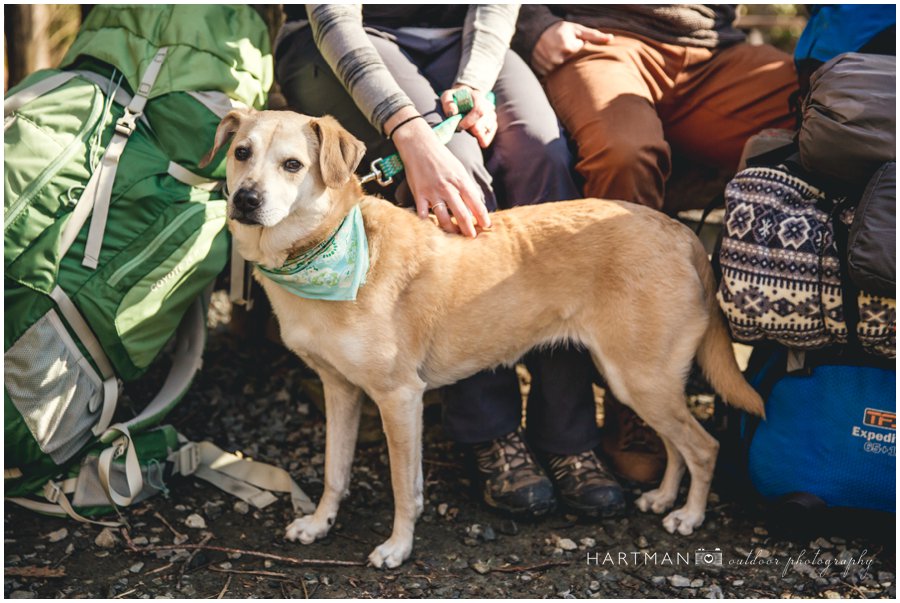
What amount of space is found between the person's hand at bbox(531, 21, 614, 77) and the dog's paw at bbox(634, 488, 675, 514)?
175 cm

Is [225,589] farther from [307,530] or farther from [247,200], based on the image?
[247,200]

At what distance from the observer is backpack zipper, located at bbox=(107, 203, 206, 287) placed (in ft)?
9.29

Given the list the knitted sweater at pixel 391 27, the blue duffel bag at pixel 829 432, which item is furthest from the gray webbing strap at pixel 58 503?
the blue duffel bag at pixel 829 432

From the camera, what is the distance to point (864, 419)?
2.69 m

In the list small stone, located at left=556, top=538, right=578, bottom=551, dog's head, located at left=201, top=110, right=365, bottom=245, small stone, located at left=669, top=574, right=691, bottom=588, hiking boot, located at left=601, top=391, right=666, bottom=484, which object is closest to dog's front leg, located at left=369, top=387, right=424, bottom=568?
small stone, located at left=556, top=538, right=578, bottom=551

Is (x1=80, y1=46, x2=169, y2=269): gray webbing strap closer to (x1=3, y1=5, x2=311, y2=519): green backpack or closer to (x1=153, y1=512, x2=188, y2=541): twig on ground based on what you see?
(x1=3, y1=5, x2=311, y2=519): green backpack

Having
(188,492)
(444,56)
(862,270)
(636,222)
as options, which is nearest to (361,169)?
(444,56)

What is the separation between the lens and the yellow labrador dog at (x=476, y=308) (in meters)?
2.61

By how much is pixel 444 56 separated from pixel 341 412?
1443 millimetres

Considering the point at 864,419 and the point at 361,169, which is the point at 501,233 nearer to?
the point at 361,169

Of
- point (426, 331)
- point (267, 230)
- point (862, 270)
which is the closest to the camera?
point (862, 270)

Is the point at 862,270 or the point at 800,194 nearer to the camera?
the point at 862,270

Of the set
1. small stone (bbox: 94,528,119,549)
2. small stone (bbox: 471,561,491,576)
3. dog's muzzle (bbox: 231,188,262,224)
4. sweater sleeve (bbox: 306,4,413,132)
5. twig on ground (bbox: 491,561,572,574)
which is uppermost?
sweater sleeve (bbox: 306,4,413,132)

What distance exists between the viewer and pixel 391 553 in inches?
107
